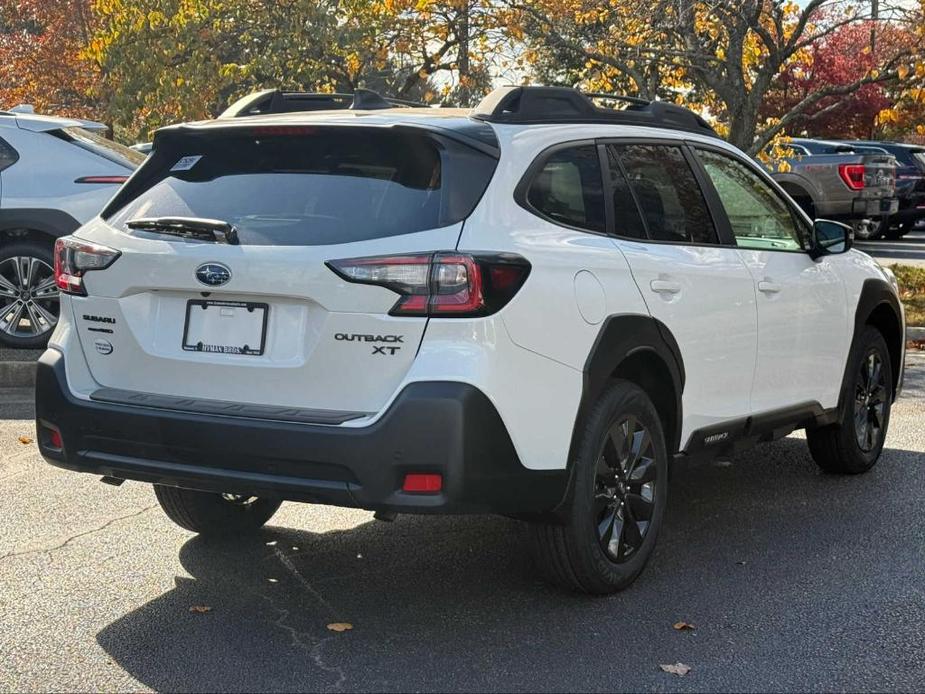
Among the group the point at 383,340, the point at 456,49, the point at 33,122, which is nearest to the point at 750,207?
the point at 383,340

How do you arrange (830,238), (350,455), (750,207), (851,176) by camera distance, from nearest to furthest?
1. (350,455)
2. (750,207)
3. (830,238)
4. (851,176)

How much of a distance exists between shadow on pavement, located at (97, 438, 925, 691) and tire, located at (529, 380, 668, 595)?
0.43 feet

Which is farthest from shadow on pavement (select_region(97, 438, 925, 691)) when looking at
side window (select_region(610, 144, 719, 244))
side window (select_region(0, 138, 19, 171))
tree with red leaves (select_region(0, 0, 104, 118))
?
tree with red leaves (select_region(0, 0, 104, 118))

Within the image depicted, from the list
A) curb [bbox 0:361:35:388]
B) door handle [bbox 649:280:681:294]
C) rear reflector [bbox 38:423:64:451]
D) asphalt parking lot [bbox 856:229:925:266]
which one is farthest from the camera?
asphalt parking lot [bbox 856:229:925:266]

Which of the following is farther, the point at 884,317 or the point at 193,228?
the point at 884,317

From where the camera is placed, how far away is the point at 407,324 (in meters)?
4.11

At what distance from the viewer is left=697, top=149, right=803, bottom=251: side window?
19.1ft

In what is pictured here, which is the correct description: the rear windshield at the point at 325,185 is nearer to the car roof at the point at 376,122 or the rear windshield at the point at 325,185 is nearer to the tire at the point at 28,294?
the car roof at the point at 376,122

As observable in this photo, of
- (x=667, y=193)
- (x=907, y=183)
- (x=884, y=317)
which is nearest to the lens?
(x=667, y=193)

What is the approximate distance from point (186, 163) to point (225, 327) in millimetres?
724

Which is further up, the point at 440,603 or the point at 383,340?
the point at 383,340

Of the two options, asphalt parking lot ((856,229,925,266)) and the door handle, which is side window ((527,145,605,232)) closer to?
the door handle

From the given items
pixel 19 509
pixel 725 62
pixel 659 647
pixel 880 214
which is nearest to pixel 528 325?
pixel 659 647

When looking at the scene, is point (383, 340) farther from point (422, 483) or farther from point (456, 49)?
point (456, 49)
